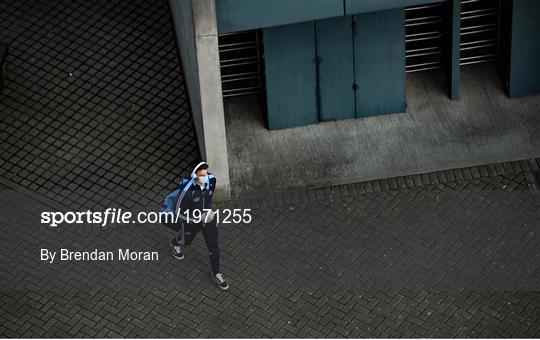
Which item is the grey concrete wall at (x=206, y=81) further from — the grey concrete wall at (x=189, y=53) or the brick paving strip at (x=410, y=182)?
the brick paving strip at (x=410, y=182)

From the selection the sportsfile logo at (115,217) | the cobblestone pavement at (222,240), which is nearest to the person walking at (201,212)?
the cobblestone pavement at (222,240)

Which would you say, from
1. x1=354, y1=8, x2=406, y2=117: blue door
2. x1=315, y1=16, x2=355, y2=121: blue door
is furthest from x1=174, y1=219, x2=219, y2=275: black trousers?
x1=354, y1=8, x2=406, y2=117: blue door

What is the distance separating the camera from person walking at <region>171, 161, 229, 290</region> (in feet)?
61.9

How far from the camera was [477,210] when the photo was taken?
2061 cm

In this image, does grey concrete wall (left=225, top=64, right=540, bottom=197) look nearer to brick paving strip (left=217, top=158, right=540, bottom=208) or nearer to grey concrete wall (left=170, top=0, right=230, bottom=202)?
brick paving strip (left=217, top=158, right=540, bottom=208)

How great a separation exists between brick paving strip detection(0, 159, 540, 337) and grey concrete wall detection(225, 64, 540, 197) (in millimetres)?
230

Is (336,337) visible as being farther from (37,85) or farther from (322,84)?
(37,85)

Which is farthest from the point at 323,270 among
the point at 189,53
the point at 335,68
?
the point at 189,53

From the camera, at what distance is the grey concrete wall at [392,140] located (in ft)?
69.8

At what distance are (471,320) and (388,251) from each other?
1744mm

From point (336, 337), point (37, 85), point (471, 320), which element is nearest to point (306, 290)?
point (336, 337)

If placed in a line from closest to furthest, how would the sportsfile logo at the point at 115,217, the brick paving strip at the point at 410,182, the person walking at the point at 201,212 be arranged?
1. the person walking at the point at 201,212
2. the sportsfile logo at the point at 115,217
3. the brick paving strip at the point at 410,182

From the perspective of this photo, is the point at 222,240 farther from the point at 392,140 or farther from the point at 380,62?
the point at 380,62

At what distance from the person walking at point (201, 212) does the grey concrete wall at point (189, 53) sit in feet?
5.57
